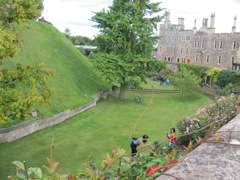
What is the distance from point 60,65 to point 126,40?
6.66 m

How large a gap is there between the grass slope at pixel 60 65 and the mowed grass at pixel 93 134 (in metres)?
1.61

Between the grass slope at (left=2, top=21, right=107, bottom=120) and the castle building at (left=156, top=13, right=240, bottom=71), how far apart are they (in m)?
16.1

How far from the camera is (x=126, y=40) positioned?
91.5ft

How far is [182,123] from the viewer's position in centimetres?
1450

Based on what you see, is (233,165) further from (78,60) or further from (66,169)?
(78,60)

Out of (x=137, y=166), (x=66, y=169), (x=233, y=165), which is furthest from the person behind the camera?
(x=66, y=169)

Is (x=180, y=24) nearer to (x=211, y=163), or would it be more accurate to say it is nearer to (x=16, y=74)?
(x=16, y=74)

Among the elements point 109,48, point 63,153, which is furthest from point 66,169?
point 109,48

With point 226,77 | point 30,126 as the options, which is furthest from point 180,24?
point 30,126

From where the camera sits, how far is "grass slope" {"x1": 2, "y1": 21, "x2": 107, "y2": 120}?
72.8 feet

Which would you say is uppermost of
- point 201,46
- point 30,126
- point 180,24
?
point 180,24

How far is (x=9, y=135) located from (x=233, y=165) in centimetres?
1452

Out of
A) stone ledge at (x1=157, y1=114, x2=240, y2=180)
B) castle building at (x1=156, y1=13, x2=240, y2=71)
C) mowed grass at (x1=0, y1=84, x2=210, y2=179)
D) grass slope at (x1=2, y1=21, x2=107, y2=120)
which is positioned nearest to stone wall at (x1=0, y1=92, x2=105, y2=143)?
mowed grass at (x1=0, y1=84, x2=210, y2=179)

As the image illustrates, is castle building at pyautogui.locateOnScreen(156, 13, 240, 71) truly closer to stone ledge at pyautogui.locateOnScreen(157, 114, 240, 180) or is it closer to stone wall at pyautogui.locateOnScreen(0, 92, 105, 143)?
stone wall at pyautogui.locateOnScreen(0, 92, 105, 143)
